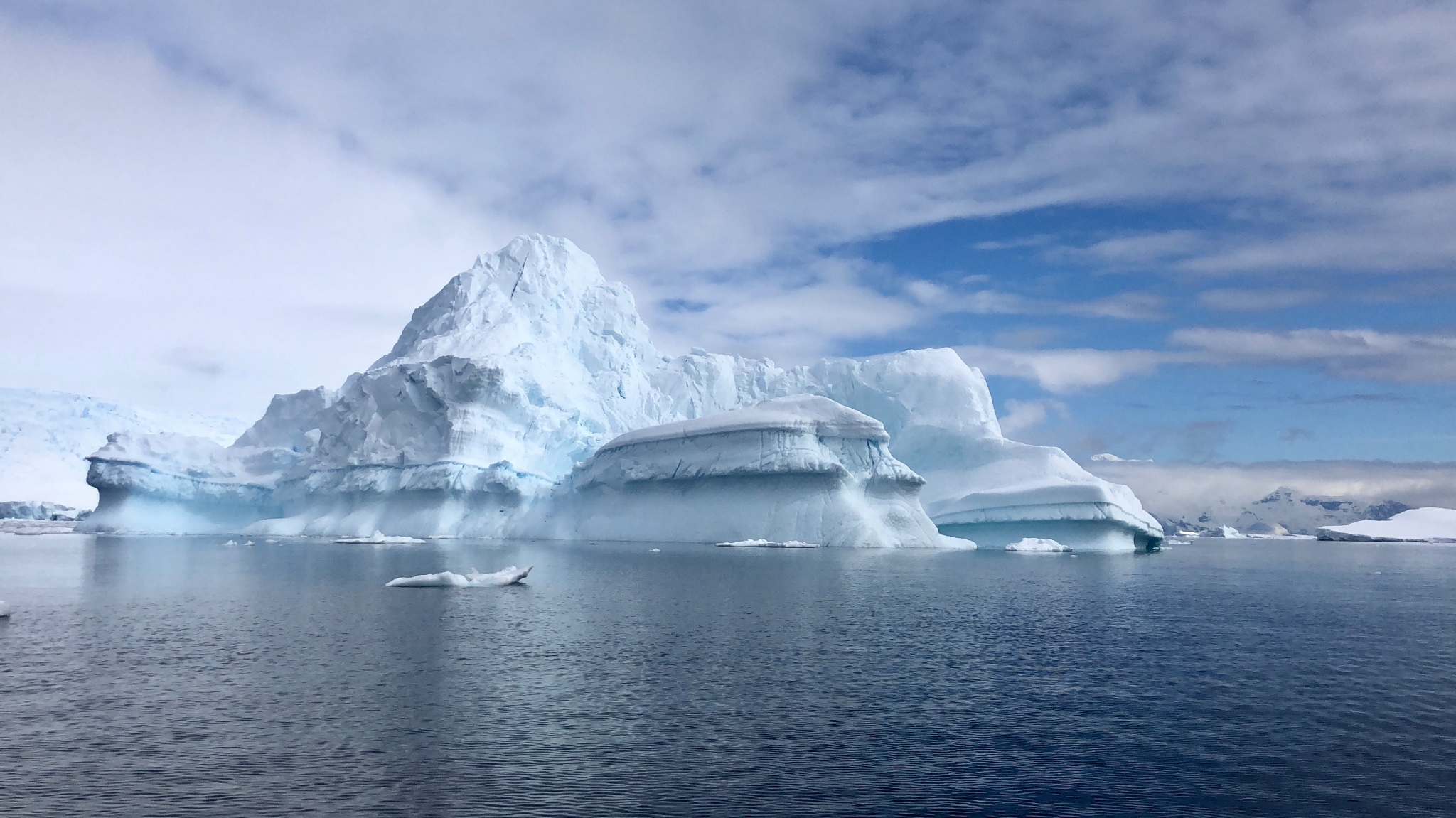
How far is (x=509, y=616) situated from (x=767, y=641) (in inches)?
225

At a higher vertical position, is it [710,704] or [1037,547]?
[1037,547]

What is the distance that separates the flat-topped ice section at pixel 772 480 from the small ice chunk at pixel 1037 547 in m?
4.26

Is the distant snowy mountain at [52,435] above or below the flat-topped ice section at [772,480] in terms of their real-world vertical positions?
above

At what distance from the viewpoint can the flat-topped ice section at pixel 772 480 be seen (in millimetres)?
45656

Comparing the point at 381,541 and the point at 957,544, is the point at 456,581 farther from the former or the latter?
the point at 957,544

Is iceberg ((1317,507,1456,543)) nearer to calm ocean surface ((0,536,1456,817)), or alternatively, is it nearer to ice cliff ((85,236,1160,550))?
ice cliff ((85,236,1160,550))

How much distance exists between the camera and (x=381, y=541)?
165 ft

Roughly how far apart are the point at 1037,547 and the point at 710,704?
4092 centimetres

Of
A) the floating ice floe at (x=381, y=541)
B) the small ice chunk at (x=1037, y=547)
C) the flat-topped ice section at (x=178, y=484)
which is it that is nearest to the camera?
the small ice chunk at (x=1037, y=547)

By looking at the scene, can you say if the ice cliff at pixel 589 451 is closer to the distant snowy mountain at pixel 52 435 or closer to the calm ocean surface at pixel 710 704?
the calm ocean surface at pixel 710 704

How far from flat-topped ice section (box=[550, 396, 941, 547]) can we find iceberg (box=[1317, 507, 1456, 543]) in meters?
79.7

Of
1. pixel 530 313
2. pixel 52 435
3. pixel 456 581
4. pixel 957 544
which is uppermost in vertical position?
pixel 530 313

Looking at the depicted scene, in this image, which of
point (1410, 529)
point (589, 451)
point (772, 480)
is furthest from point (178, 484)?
point (1410, 529)

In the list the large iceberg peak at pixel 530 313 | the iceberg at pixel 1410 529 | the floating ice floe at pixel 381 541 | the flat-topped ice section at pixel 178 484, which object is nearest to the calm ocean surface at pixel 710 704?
the floating ice floe at pixel 381 541
